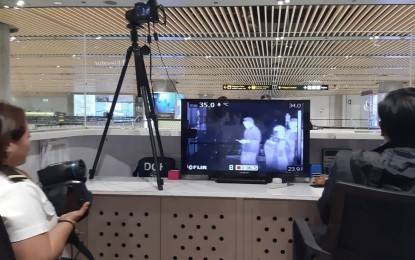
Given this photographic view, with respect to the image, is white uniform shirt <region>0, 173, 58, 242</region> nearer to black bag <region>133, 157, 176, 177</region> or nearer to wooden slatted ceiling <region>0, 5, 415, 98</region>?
black bag <region>133, 157, 176, 177</region>

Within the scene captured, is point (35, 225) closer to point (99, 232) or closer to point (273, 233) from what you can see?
point (99, 232)

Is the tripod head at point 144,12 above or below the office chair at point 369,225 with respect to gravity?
above

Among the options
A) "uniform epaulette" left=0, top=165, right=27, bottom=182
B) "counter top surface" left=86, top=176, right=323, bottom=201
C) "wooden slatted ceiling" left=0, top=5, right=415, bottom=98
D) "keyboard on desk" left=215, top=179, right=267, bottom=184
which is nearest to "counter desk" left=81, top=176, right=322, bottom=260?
"counter top surface" left=86, top=176, right=323, bottom=201

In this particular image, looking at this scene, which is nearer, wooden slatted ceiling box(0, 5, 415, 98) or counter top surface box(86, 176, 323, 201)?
counter top surface box(86, 176, 323, 201)

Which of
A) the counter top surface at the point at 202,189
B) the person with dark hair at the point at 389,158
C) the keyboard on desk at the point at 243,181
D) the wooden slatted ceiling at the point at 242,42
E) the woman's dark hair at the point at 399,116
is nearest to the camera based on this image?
the person with dark hair at the point at 389,158

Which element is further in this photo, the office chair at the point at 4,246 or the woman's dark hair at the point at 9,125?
the woman's dark hair at the point at 9,125

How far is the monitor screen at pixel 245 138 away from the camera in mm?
2115

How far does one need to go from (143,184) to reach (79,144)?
711mm

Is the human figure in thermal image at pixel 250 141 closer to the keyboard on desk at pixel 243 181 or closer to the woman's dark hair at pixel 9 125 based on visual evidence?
the keyboard on desk at pixel 243 181

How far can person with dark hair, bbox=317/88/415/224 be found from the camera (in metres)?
1.18

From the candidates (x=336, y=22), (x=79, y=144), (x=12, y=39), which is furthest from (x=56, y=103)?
(x=79, y=144)

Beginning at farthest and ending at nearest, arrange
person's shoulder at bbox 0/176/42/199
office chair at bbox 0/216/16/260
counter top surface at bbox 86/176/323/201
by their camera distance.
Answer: counter top surface at bbox 86/176/323/201 → person's shoulder at bbox 0/176/42/199 → office chair at bbox 0/216/16/260

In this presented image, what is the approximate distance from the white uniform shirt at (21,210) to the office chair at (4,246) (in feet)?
0.22

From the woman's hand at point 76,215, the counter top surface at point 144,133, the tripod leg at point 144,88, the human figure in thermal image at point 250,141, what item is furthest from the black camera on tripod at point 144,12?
the woman's hand at point 76,215
